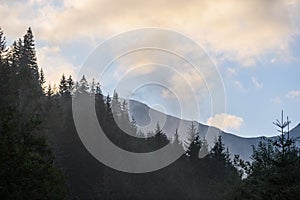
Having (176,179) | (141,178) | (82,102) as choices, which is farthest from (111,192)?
→ (176,179)

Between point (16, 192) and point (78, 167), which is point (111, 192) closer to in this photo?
point (78, 167)

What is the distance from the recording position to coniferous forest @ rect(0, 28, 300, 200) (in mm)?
26312

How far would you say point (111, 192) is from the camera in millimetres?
80438

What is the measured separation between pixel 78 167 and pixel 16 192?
5602cm

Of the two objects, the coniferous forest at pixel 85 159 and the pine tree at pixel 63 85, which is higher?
the pine tree at pixel 63 85

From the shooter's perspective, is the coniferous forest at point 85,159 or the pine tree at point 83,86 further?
the pine tree at point 83,86

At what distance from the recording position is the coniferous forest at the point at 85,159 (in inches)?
1036

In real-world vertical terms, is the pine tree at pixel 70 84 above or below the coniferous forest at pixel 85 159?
above

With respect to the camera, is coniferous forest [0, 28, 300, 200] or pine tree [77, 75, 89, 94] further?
pine tree [77, 75, 89, 94]

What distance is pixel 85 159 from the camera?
80688 millimetres

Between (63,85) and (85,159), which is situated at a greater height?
(63,85)

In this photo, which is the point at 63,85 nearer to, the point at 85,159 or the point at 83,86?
the point at 83,86

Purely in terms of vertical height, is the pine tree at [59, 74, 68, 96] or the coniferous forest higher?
the pine tree at [59, 74, 68, 96]

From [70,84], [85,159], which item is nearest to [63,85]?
[70,84]
